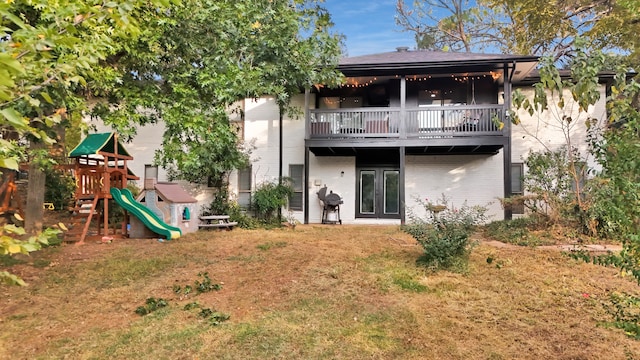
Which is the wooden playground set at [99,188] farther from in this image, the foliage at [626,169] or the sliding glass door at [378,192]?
the foliage at [626,169]

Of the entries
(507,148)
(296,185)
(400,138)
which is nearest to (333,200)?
(296,185)

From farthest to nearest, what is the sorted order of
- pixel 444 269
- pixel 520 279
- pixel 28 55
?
pixel 444 269, pixel 520 279, pixel 28 55

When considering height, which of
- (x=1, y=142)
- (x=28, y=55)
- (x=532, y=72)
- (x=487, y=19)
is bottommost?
(x=1, y=142)

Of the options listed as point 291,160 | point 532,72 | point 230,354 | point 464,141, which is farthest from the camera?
point 291,160

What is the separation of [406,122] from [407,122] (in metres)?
0.03

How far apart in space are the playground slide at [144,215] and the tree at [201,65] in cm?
290

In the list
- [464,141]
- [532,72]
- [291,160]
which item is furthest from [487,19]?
[291,160]

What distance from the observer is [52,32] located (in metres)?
1.71

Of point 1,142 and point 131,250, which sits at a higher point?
point 1,142

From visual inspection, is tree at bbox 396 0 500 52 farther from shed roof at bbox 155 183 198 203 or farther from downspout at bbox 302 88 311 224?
shed roof at bbox 155 183 198 203

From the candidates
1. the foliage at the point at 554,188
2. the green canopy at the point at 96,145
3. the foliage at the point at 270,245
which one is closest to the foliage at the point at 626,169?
the foliage at the point at 270,245

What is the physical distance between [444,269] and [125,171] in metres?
8.33

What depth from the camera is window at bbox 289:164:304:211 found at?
1441 centimetres

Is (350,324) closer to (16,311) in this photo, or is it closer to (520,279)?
(520,279)
